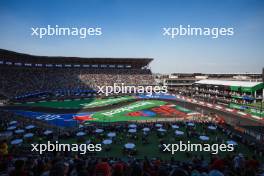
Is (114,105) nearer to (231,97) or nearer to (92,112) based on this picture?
(92,112)

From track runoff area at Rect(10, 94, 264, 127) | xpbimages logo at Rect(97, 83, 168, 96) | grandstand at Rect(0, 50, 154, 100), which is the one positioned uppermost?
grandstand at Rect(0, 50, 154, 100)

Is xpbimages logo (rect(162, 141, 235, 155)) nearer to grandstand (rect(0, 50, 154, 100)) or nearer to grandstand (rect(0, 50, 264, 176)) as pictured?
grandstand (rect(0, 50, 264, 176))

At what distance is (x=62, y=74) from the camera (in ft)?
259

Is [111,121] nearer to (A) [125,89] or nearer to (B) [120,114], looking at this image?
(B) [120,114]

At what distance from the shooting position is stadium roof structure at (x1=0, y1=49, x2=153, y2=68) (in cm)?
6467

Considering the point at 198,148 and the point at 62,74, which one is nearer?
the point at 198,148

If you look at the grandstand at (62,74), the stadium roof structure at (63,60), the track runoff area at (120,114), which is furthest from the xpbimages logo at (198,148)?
the stadium roof structure at (63,60)

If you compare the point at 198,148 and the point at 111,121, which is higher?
the point at 111,121

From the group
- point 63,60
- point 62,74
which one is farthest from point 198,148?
point 63,60

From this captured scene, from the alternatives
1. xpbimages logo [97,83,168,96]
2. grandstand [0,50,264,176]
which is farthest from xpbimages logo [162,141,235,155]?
xpbimages logo [97,83,168,96]

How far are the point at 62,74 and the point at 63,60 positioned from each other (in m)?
5.66

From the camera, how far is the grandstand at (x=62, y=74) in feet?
208

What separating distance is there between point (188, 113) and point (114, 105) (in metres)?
18.8

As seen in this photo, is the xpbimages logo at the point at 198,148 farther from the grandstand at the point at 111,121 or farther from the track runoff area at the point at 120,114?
the track runoff area at the point at 120,114
